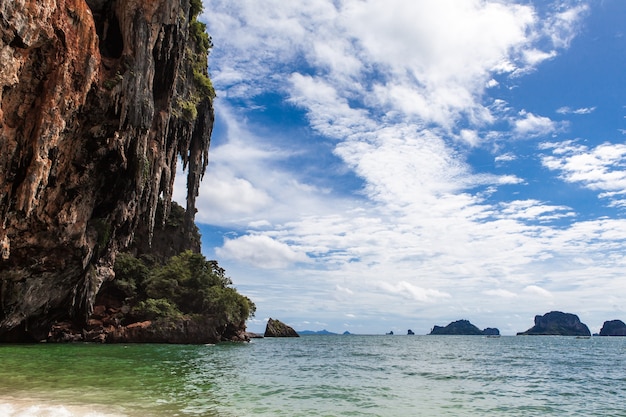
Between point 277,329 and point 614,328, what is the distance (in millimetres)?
160350

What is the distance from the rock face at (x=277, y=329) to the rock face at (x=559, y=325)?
130 m

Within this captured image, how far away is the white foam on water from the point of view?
369 inches

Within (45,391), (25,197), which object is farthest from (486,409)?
(25,197)

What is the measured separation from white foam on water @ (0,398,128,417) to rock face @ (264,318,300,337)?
8725 cm

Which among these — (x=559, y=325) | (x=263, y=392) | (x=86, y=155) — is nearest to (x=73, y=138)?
(x=86, y=155)

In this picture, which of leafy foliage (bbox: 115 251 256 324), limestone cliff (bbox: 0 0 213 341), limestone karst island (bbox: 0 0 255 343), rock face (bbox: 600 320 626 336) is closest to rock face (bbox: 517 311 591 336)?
rock face (bbox: 600 320 626 336)

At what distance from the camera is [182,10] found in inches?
1421

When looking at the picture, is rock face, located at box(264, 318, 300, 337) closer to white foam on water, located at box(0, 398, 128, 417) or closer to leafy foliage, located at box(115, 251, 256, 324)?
leafy foliage, located at box(115, 251, 256, 324)

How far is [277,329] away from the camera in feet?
316

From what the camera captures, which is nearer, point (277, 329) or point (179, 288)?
point (179, 288)

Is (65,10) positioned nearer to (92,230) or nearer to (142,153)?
(142,153)

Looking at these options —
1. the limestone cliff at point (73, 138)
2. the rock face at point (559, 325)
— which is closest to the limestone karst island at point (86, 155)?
the limestone cliff at point (73, 138)

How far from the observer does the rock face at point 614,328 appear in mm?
177762

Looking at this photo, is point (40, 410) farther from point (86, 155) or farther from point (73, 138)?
point (86, 155)
